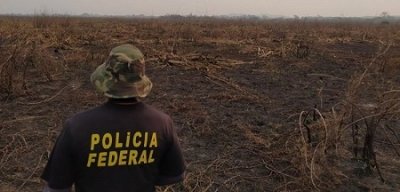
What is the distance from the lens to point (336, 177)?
4375 mm

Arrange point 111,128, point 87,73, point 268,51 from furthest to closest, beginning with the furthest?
point 268,51, point 87,73, point 111,128

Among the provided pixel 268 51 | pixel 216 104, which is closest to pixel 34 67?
pixel 216 104

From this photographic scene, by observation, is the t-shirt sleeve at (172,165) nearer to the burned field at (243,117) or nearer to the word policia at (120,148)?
the word policia at (120,148)

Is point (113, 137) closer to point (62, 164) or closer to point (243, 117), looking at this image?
point (62, 164)

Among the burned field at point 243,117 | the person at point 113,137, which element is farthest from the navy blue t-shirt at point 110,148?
the burned field at point 243,117

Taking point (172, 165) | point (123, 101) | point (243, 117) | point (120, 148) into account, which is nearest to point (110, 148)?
point (120, 148)

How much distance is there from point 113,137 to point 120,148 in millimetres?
56

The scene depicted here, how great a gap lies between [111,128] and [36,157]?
3.15 meters

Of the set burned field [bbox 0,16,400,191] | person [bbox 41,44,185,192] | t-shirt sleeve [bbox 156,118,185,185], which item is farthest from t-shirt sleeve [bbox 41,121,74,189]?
burned field [bbox 0,16,400,191]

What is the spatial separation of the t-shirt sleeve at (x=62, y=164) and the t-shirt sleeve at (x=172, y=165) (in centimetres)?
39

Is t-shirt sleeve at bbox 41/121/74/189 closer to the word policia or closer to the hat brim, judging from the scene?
the word policia

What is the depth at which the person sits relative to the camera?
74.3 inches

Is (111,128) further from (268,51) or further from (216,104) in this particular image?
(268,51)

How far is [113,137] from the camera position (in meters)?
1.91
